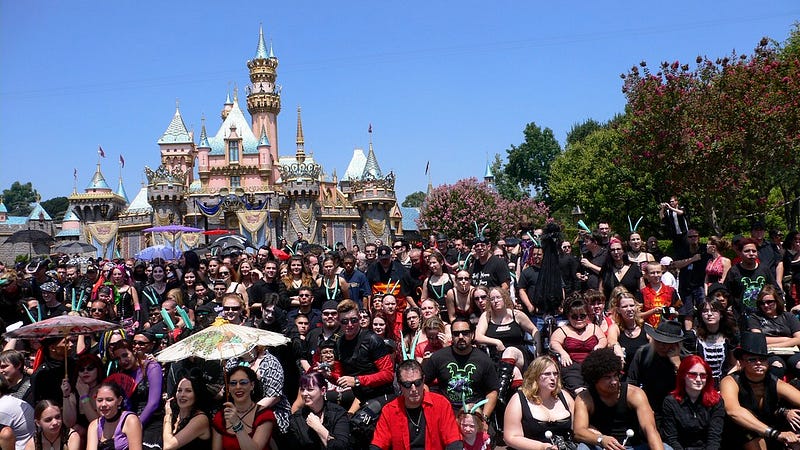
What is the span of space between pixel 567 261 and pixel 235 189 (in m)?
50.1

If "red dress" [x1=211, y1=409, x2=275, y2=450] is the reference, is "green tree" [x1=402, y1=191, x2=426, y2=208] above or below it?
above

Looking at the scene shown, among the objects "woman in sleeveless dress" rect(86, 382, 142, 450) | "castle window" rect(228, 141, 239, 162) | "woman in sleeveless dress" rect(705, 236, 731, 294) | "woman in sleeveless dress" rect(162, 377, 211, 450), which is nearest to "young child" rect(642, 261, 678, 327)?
"woman in sleeveless dress" rect(705, 236, 731, 294)

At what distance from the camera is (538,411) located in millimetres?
6000

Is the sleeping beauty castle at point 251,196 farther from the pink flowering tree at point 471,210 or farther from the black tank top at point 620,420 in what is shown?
the black tank top at point 620,420

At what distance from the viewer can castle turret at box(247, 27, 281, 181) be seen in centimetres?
6638

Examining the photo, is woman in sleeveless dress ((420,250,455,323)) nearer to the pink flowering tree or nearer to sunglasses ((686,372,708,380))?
sunglasses ((686,372,708,380))

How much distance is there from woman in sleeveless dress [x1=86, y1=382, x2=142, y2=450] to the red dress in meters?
0.64

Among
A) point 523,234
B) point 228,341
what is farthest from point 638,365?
point 523,234

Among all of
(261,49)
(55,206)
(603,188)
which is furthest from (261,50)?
(55,206)

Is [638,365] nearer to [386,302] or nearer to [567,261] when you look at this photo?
[386,302]

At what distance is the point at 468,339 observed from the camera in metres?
6.78

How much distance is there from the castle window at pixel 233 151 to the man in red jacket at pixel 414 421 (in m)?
56.5

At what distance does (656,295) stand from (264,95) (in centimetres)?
6169

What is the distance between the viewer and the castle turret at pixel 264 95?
66.4 m
